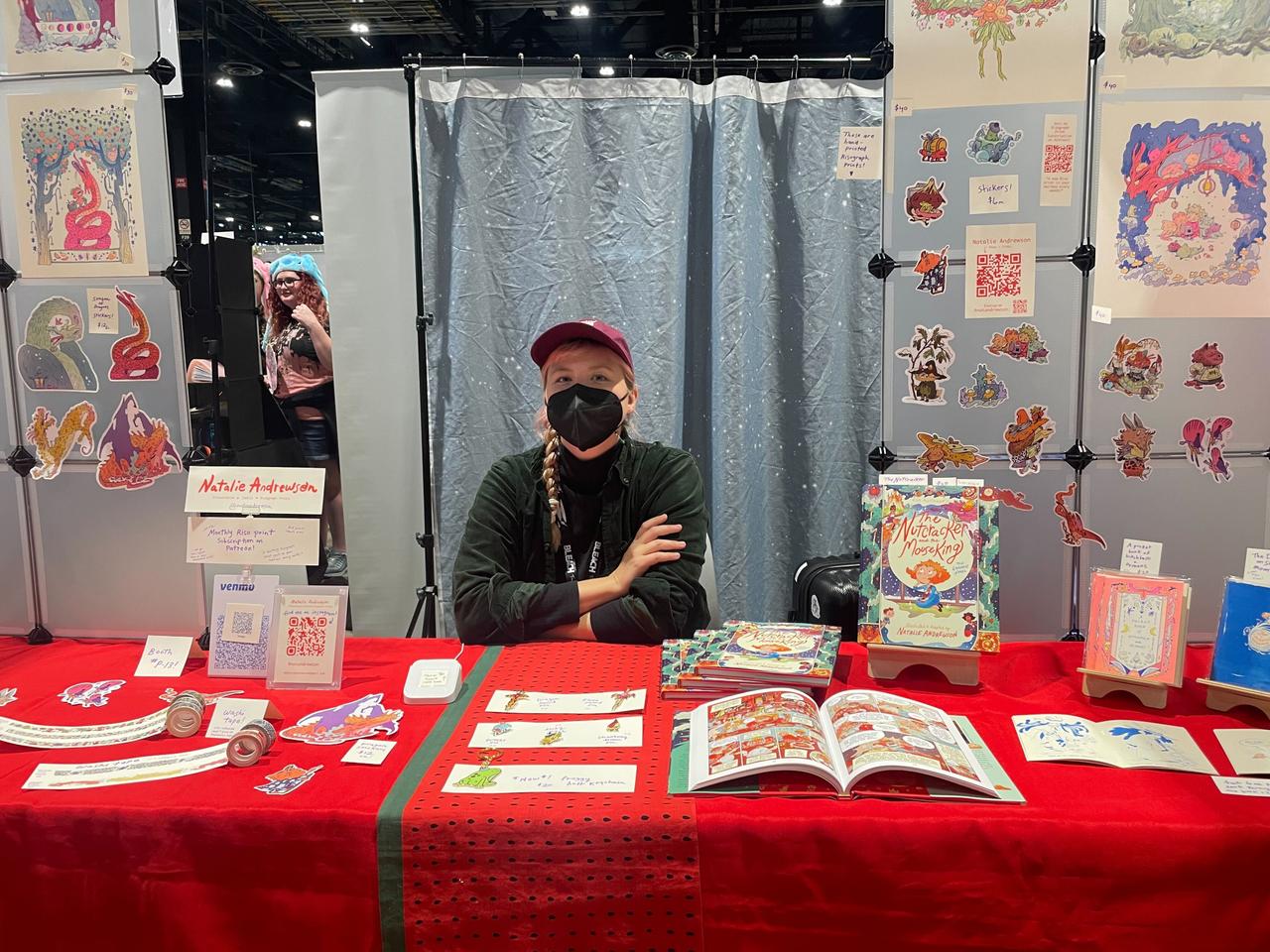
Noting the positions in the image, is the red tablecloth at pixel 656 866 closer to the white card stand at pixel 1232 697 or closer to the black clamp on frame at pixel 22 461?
the white card stand at pixel 1232 697

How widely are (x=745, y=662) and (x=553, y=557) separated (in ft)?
2.33

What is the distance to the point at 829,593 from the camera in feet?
7.64

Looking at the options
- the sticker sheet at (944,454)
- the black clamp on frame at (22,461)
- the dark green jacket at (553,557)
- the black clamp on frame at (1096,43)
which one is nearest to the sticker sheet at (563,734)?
the dark green jacket at (553,557)

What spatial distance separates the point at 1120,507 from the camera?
2.12m

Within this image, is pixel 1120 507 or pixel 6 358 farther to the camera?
pixel 1120 507

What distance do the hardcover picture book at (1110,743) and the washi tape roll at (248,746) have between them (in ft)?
3.63

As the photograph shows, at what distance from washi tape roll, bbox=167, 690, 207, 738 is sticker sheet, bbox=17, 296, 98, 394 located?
0.88 m

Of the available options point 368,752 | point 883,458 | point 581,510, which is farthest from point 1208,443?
point 368,752

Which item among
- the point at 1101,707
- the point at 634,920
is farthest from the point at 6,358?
the point at 1101,707

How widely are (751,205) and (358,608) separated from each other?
1874 millimetres

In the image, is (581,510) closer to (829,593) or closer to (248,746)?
(829,593)

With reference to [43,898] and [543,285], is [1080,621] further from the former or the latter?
[43,898]

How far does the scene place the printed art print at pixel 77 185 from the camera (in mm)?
1818

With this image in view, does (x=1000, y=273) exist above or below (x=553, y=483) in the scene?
above
